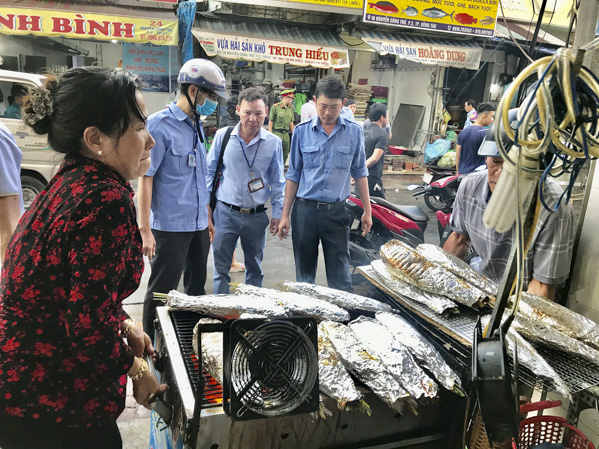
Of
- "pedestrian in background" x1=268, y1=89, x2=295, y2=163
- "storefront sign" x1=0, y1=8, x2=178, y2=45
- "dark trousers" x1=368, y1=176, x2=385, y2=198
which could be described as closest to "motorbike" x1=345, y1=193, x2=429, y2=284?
"dark trousers" x1=368, y1=176, x2=385, y2=198

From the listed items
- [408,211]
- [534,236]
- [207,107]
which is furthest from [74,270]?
[408,211]

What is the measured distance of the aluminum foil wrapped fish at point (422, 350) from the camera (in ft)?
5.82

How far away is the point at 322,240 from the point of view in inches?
163

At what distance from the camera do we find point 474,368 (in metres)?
1.13

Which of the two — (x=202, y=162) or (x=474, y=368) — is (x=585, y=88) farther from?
(x=202, y=162)

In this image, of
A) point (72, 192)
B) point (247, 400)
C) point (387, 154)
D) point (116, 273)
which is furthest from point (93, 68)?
point (387, 154)

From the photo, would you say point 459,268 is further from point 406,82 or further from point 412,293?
point 406,82

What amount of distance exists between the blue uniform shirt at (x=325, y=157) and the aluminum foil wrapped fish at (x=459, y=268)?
1.60 m

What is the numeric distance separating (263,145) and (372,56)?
9708 millimetres

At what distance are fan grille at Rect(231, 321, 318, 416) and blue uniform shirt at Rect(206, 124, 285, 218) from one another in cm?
260

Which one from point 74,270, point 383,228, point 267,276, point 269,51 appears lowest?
point 267,276

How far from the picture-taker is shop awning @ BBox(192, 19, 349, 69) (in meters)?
8.51

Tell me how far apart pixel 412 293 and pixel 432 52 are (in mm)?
9232

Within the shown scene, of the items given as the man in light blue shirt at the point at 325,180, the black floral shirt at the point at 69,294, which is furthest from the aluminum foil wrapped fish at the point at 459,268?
the man in light blue shirt at the point at 325,180
